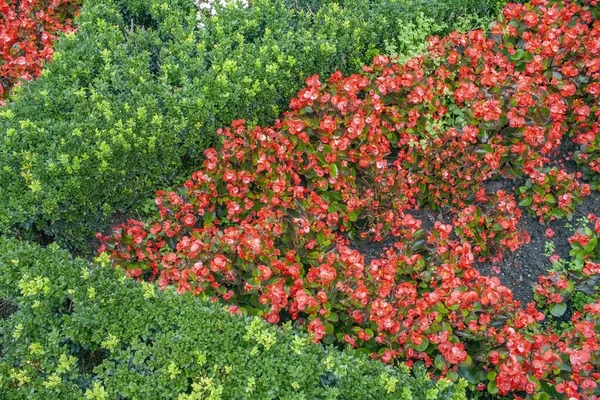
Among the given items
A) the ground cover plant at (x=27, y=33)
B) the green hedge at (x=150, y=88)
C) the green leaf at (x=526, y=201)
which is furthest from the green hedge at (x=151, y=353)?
the ground cover plant at (x=27, y=33)

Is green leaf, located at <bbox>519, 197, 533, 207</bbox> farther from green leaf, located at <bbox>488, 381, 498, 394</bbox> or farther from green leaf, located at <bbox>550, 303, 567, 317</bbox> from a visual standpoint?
green leaf, located at <bbox>488, 381, 498, 394</bbox>

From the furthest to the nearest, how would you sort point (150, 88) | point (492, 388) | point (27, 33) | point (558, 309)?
point (27, 33)
point (150, 88)
point (558, 309)
point (492, 388)

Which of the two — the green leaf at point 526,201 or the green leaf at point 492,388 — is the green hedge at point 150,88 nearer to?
the green leaf at point 526,201

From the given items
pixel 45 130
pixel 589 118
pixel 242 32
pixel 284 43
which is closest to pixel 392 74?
pixel 284 43

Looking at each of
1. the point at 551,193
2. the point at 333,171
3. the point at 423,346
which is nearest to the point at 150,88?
the point at 333,171

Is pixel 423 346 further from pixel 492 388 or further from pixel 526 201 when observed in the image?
pixel 526 201

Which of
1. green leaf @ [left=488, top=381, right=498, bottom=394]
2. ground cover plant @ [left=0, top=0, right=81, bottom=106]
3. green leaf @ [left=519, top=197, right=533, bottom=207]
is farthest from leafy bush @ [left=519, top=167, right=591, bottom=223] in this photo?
ground cover plant @ [left=0, top=0, right=81, bottom=106]

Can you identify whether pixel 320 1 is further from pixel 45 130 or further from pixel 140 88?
pixel 45 130
